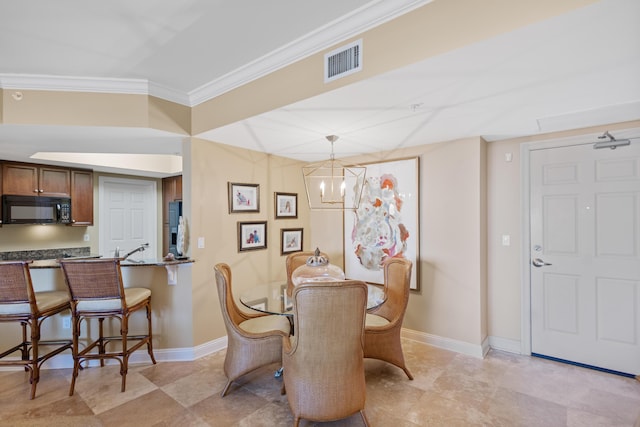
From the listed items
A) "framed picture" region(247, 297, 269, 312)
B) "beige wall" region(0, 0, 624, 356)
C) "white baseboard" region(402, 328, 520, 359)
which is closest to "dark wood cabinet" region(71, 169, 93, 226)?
"beige wall" region(0, 0, 624, 356)

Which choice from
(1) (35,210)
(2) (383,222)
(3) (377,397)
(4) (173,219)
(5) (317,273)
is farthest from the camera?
(4) (173,219)

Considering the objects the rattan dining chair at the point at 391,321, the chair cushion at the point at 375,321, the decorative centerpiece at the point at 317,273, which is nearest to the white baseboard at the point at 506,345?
the rattan dining chair at the point at 391,321

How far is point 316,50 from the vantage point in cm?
212

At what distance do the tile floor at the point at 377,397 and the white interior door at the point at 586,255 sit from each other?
0.28 metres

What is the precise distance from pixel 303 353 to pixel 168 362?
1898 mm

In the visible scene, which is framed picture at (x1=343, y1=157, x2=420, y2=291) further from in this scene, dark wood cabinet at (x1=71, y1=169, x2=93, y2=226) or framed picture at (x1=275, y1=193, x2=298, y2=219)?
dark wood cabinet at (x1=71, y1=169, x2=93, y2=226)

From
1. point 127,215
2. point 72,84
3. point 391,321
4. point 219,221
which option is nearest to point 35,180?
point 127,215

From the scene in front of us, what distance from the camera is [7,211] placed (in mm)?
4172

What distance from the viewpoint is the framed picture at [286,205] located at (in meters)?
4.17

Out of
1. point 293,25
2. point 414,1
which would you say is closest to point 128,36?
point 293,25

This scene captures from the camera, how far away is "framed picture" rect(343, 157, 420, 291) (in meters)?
3.62

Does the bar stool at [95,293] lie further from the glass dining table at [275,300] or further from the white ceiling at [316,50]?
the white ceiling at [316,50]

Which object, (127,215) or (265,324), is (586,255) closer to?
(265,324)

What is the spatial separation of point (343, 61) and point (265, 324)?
2.14 meters
